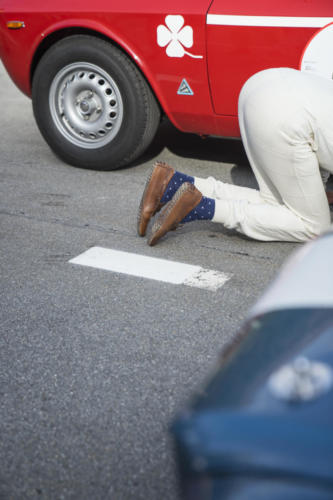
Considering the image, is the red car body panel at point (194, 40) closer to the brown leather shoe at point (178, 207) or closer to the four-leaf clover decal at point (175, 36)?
the four-leaf clover decal at point (175, 36)

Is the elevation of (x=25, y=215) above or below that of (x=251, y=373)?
A: below

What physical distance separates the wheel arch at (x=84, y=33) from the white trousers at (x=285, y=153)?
1.04 m

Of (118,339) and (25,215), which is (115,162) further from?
(118,339)

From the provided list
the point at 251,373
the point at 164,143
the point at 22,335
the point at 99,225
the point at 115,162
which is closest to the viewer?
the point at 251,373

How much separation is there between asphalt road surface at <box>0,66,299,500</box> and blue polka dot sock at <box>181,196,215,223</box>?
6.6 inches

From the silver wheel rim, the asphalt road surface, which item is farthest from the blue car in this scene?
the silver wheel rim

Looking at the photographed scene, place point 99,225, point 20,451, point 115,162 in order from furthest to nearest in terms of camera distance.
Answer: point 115,162, point 99,225, point 20,451

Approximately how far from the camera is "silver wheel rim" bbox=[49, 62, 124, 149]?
4.27 metres

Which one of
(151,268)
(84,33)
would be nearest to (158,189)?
(151,268)

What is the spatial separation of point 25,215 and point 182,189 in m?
1.09

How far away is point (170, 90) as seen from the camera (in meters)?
4.04

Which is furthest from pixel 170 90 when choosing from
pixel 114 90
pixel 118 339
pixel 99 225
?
pixel 118 339

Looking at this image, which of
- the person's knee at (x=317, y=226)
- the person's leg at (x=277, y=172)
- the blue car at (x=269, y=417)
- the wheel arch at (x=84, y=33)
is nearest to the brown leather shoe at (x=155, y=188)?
the person's leg at (x=277, y=172)

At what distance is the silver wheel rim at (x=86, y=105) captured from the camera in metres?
4.27
